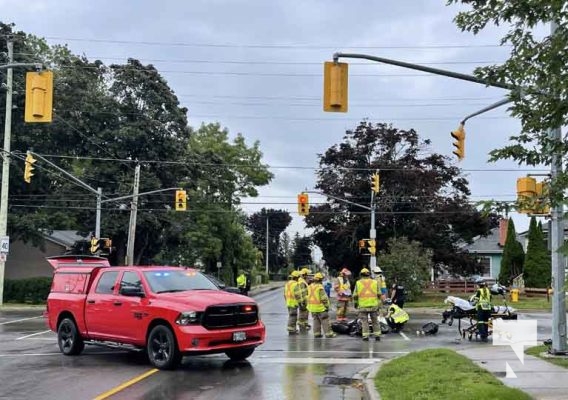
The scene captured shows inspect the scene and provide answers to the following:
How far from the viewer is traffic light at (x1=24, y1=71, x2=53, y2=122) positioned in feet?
46.8

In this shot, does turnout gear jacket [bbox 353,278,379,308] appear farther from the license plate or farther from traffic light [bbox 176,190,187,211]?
traffic light [bbox 176,190,187,211]

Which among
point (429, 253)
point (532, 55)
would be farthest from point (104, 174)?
point (532, 55)

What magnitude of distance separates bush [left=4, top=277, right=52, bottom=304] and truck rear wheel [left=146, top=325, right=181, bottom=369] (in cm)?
2883

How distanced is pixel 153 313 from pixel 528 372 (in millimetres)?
6439

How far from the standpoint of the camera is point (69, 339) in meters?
14.1

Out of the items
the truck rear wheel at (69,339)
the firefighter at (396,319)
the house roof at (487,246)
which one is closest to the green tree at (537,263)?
the house roof at (487,246)

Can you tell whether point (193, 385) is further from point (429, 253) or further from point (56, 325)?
point (429, 253)

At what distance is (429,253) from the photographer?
37.9 metres

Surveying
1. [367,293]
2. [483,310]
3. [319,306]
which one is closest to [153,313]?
[319,306]

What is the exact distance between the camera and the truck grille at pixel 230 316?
1186 cm

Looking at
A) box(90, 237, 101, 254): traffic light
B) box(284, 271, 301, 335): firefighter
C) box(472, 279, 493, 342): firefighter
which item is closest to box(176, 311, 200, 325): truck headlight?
box(284, 271, 301, 335): firefighter

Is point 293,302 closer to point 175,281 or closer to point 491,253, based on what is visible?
point 175,281

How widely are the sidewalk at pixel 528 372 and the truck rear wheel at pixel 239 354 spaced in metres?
4.17

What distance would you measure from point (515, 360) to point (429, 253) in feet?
84.4
